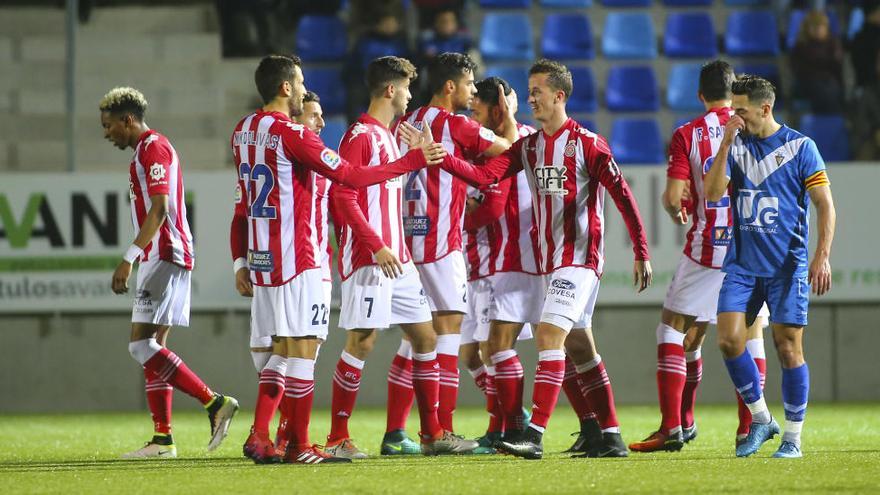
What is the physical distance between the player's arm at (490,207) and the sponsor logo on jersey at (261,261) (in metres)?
1.56

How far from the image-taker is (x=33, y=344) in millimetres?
11984

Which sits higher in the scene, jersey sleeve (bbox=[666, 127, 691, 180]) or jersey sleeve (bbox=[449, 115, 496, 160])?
jersey sleeve (bbox=[449, 115, 496, 160])

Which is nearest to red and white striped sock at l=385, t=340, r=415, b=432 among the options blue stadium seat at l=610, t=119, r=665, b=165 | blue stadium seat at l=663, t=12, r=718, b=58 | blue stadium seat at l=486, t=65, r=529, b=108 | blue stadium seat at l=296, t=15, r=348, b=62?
blue stadium seat at l=610, t=119, r=665, b=165

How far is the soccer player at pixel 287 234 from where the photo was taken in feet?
22.1

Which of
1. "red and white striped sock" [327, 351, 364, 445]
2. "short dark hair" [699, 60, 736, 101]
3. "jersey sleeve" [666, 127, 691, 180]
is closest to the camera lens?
"red and white striped sock" [327, 351, 364, 445]

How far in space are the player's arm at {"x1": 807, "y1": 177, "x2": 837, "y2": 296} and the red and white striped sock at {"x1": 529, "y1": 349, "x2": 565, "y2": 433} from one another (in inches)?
51.3

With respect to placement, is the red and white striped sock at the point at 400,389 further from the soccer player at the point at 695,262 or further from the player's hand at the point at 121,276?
the player's hand at the point at 121,276

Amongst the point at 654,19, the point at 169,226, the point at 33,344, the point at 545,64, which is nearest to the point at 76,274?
the point at 33,344

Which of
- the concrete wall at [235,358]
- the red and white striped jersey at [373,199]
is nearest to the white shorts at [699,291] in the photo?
the red and white striped jersey at [373,199]

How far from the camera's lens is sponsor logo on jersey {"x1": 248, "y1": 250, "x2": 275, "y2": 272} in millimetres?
6754

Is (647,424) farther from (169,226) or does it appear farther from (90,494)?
(90,494)

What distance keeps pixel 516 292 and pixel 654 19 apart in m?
8.75

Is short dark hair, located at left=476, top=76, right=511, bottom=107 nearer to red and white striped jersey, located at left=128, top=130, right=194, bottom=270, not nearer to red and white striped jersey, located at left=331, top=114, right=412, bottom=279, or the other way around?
red and white striped jersey, located at left=331, top=114, right=412, bottom=279

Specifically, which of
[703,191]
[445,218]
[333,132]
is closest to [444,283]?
[445,218]
